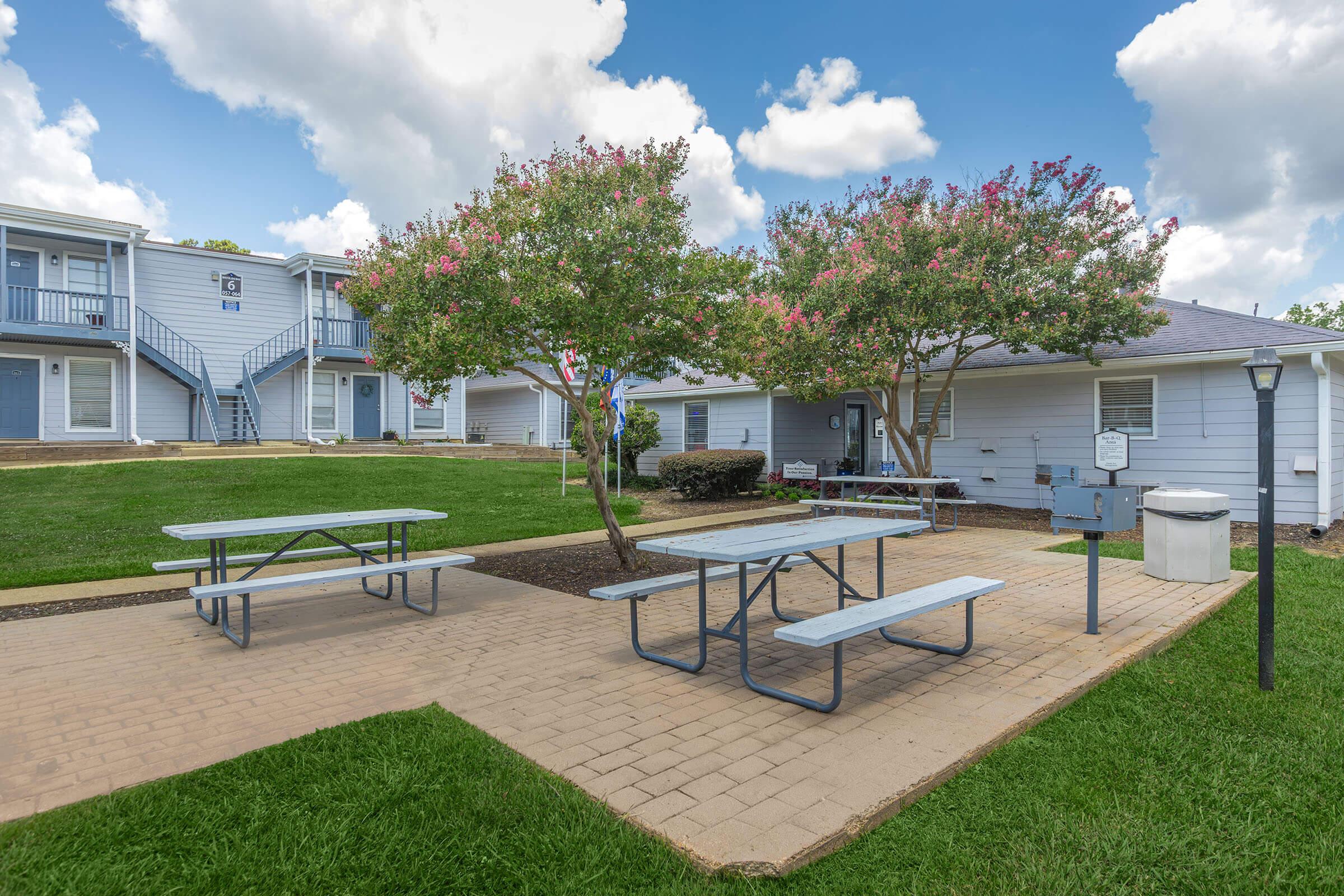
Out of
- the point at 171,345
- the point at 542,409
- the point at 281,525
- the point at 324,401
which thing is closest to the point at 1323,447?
the point at 281,525

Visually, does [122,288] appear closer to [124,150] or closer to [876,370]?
[124,150]

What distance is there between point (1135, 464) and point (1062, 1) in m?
8.23

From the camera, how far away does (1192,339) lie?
11766 mm

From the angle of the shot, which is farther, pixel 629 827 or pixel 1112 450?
pixel 1112 450

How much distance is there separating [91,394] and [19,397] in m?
1.31

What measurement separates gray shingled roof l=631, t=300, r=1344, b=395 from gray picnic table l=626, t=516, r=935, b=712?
5.07 metres

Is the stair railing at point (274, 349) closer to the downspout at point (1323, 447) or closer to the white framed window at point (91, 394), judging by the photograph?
the white framed window at point (91, 394)

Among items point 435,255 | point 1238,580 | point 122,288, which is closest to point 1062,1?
point 1238,580

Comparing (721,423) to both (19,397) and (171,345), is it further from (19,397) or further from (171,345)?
(19,397)

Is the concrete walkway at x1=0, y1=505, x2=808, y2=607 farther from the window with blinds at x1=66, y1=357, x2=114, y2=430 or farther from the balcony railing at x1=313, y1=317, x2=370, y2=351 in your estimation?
the balcony railing at x1=313, y1=317, x2=370, y2=351

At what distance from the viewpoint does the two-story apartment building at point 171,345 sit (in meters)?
16.6

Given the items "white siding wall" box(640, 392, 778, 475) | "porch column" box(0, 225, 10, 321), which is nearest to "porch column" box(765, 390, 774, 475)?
"white siding wall" box(640, 392, 778, 475)

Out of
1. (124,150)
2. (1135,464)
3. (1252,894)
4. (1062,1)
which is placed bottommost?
(1252,894)

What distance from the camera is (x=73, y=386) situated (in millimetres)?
17344
